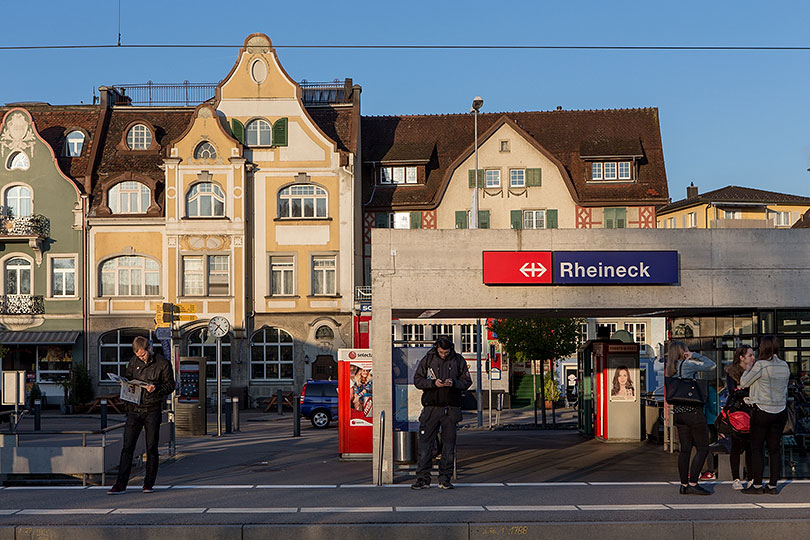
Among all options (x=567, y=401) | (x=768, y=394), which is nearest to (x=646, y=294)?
(x=768, y=394)

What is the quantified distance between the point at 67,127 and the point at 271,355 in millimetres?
13818

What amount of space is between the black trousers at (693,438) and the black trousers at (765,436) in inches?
23.6

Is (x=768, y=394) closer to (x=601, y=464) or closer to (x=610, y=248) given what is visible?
(x=610, y=248)

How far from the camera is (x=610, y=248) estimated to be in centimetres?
1431

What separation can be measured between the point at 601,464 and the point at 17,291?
35334 mm

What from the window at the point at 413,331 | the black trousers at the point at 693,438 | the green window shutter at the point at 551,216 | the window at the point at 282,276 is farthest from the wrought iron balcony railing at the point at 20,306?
the black trousers at the point at 693,438

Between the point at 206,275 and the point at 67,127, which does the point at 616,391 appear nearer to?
the point at 206,275

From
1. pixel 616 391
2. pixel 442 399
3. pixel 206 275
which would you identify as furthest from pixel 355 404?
Answer: pixel 206 275

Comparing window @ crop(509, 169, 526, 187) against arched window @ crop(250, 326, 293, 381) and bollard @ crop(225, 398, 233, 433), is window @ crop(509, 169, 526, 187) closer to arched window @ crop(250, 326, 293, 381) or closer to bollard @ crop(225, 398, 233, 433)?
arched window @ crop(250, 326, 293, 381)

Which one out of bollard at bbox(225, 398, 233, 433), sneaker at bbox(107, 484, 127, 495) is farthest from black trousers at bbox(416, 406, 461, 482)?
bollard at bbox(225, 398, 233, 433)

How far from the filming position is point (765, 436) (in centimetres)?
1259

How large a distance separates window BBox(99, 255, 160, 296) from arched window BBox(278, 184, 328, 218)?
5.96 metres

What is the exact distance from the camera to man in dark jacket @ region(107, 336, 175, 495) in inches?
515

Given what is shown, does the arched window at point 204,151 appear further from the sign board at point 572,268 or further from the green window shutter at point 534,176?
the sign board at point 572,268
